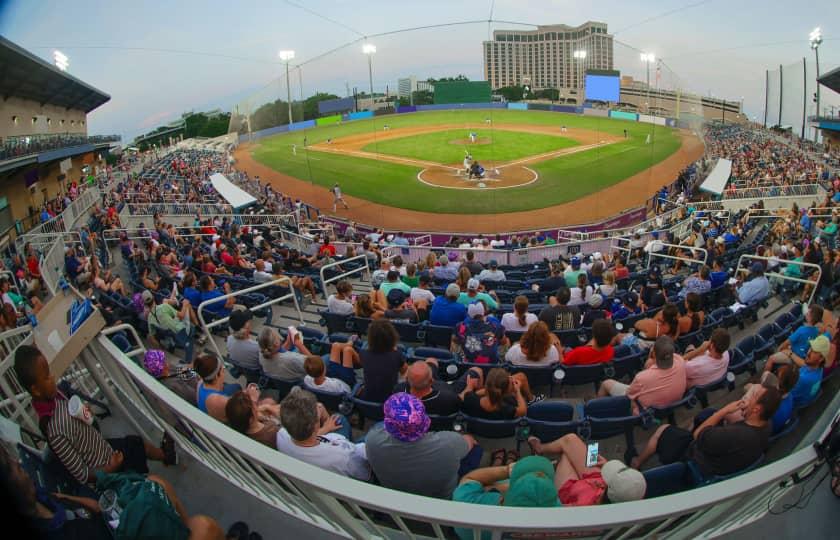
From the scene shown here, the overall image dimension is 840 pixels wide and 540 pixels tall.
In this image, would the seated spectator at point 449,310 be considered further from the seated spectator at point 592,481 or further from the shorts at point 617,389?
the seated spectator at point 592,481

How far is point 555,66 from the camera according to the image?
33.9m

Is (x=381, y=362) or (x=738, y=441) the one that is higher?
(x=381, y=362)

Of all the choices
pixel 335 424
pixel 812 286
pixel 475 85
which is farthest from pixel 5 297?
pixel 475 85

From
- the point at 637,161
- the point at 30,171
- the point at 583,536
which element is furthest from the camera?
the point at 637,161

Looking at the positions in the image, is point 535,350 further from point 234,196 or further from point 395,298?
point 234,196

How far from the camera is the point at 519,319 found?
6.33 meters

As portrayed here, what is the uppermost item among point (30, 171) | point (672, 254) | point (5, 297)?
point (30, 171)

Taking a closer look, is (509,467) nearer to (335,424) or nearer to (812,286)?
(335,424)

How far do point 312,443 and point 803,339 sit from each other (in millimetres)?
5197

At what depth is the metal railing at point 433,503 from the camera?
1791 mm

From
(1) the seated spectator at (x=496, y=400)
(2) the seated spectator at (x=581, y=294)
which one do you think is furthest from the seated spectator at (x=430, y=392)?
(2) the seated spectator at (x=581, y=294)

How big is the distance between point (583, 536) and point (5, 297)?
9813 millimetres

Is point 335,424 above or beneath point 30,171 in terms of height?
beneath

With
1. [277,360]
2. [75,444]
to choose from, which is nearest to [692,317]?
[277,360]
